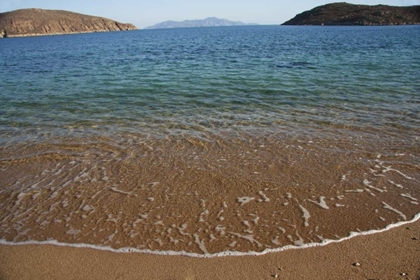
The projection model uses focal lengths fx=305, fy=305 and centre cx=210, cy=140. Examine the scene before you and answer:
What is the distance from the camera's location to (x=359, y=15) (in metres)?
142

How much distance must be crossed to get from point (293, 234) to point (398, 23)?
501ft

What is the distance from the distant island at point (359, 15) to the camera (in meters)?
130

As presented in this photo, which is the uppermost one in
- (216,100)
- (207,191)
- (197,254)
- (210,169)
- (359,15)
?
(197,254)

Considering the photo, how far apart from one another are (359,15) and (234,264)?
165 metres

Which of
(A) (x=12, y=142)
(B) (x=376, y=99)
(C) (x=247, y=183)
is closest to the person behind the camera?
(C) (x=247, y=183)

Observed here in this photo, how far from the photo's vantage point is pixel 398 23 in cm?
12675

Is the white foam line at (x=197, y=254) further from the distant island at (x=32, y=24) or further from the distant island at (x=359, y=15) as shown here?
the distant island at (x=32, y=24)

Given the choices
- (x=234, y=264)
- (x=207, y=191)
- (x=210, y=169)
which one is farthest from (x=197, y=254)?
(x=210, y=169)

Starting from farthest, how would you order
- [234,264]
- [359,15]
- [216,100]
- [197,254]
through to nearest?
[359,15], [216,100], [197,254], [234,264]

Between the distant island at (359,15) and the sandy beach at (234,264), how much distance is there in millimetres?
151617

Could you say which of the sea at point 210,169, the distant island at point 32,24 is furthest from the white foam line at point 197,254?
the distant island at point 32,24

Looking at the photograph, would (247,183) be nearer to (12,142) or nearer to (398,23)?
(12,142)

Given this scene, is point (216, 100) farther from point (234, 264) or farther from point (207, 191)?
point (234, 264)

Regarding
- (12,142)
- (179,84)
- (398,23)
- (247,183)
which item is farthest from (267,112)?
(398,23)
